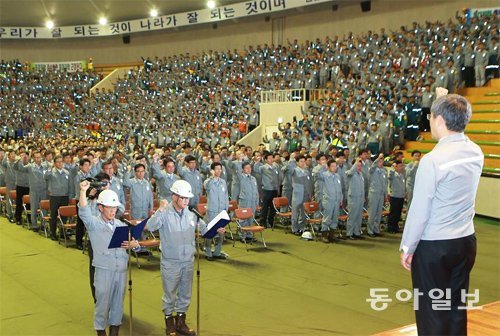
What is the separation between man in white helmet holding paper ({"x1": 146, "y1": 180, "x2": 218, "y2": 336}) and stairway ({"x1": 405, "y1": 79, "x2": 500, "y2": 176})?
11.4 meters

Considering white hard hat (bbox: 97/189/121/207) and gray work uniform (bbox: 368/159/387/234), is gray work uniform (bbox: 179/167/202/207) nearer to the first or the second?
gray work uniform (bbox: 368/159/387/234)

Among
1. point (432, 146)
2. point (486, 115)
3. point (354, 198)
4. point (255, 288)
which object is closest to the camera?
point (255, 288)

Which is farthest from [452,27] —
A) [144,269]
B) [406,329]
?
[406,329]

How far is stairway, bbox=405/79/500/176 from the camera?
15203 millimetres

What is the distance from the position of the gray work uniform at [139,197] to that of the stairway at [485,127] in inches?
374

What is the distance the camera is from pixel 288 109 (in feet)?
70.5

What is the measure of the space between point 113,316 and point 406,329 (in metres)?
2.98

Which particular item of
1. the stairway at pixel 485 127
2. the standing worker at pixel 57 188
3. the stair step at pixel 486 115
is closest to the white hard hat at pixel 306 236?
the standing worker at pixel 57 188

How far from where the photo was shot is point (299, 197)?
39.1 feet

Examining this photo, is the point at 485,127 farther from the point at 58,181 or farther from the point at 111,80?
the point at 111,80

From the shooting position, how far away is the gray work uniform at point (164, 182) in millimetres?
10625

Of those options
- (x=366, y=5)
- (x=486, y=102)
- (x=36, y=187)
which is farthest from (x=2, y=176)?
(x=366, y=5)

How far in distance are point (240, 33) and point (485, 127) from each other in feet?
68.8

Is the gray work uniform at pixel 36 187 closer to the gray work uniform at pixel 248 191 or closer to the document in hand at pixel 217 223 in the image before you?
the gray work uniform at pixel 248 191
